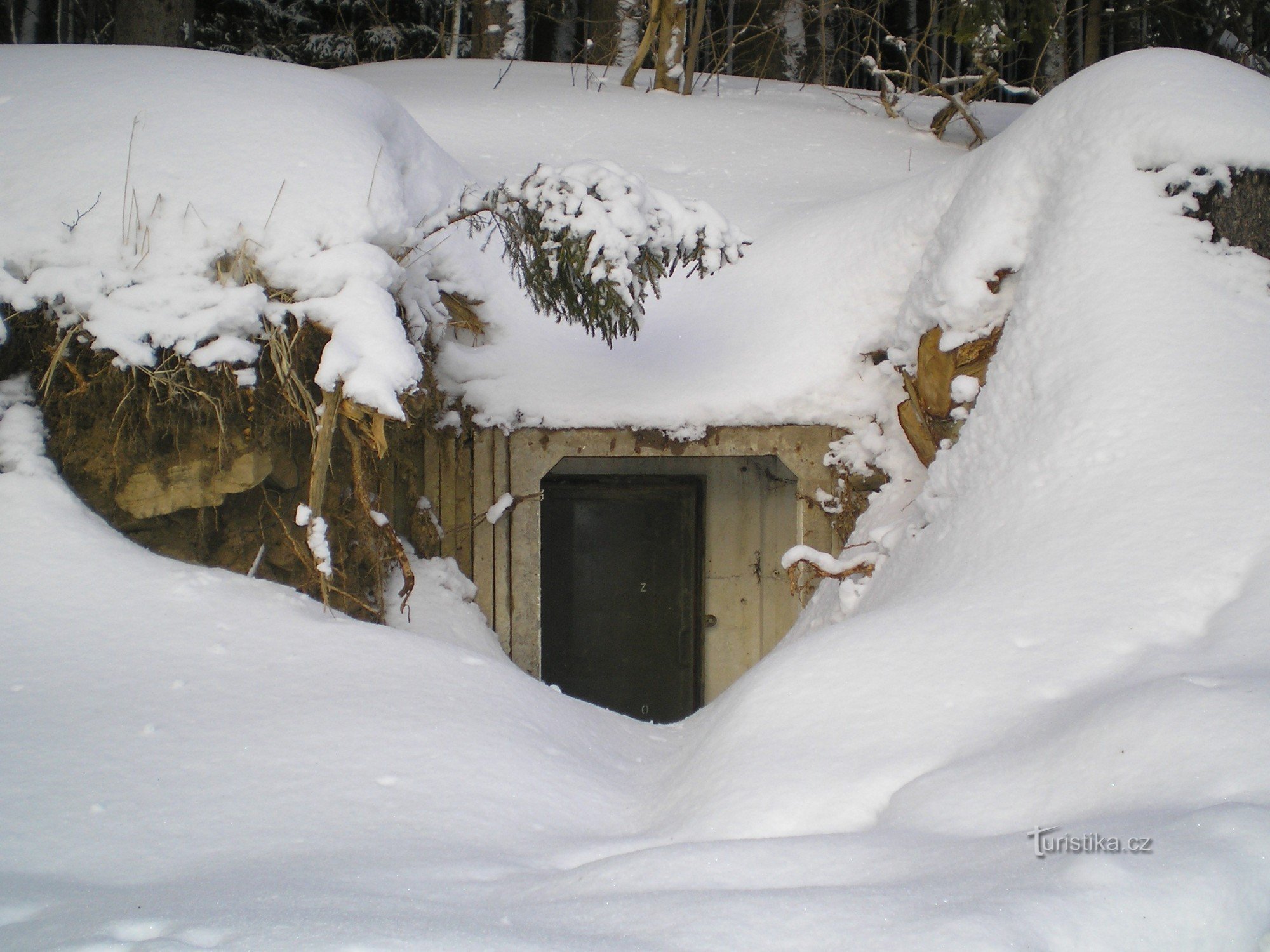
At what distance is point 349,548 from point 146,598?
1248mm

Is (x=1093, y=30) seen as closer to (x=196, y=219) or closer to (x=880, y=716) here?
(x=196, y=219)

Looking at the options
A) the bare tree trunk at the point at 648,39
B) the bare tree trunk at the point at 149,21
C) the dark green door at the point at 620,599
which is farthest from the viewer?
the bare tree trunk at the point at 149,21

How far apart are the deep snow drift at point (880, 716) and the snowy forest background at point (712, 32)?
12.6ft

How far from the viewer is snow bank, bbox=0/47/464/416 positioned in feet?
11.0

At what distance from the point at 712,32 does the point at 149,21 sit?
5063mm

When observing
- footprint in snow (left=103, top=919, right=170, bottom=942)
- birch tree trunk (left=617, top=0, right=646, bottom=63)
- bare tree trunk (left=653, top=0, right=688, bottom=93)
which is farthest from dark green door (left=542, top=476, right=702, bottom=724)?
footprint in snow (left=103, top=919, right=170, bottom=942)

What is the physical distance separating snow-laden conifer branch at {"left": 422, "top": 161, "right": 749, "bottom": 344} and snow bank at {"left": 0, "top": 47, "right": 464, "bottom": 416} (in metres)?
0.52

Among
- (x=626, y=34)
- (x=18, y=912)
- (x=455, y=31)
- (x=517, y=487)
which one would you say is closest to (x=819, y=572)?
(x=517, y=487)

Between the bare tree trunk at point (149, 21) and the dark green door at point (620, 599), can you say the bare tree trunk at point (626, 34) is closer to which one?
the bare tree trunk at point (149, 21)

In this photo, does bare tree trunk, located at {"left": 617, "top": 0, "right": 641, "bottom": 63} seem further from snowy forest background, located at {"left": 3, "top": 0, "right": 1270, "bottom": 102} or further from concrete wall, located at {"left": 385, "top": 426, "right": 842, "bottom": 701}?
concrete wall, located at {"left": 385, "top": 426, "right": 842, "bottom": 701}

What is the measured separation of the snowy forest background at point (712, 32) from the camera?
7512 millimetres

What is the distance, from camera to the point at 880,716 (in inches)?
90.9

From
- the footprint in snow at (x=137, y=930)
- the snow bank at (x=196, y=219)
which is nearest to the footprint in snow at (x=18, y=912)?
the footprint in snow at (x=137, y=930)

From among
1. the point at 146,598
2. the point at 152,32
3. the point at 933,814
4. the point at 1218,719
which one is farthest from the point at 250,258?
the point at 152,32
